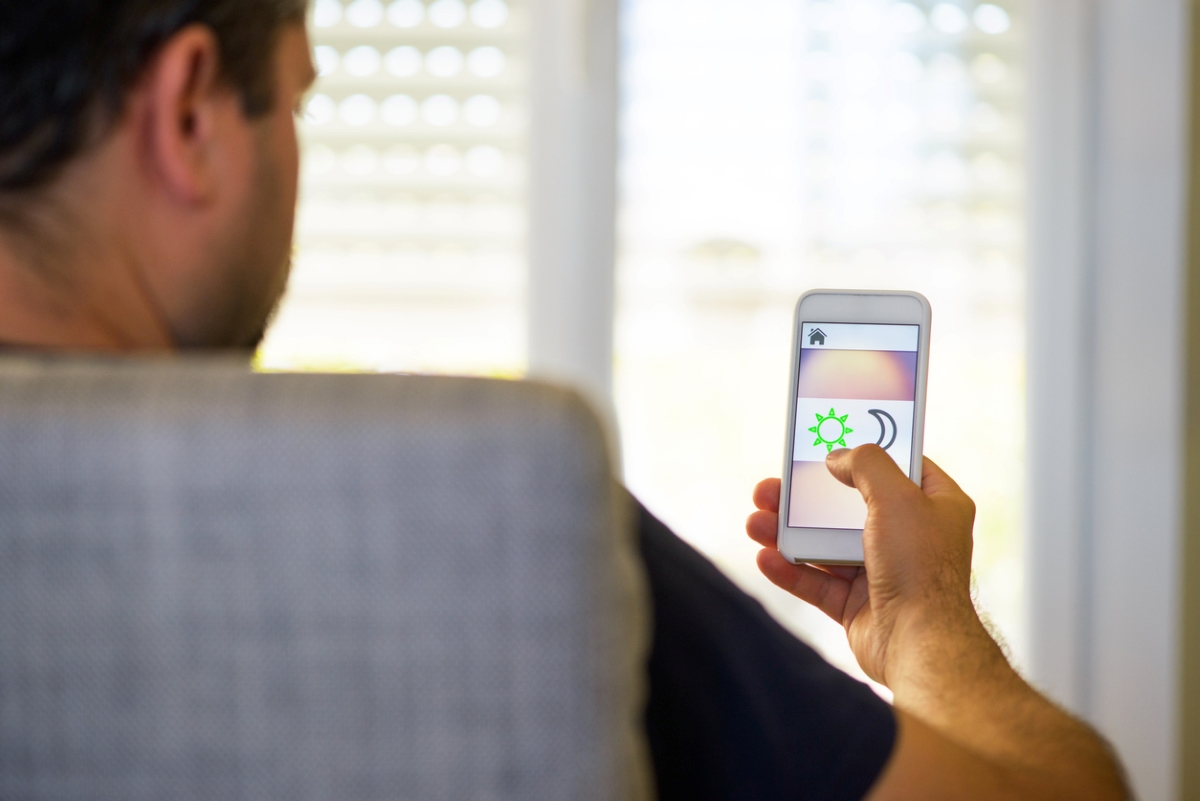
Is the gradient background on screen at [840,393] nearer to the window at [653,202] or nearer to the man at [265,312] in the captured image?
the man at [265,312]

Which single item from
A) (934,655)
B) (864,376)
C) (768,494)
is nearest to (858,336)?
(864,376)

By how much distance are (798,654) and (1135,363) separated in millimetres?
1230

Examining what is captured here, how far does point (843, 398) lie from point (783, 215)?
652mm

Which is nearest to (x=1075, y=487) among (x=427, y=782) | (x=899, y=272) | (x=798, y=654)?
(x=899, y=272)

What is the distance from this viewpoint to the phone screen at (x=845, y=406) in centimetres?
83

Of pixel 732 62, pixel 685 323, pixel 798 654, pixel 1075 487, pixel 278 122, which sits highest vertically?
pixel 732 62

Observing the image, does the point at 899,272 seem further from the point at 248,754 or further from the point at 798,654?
the point at 248,754

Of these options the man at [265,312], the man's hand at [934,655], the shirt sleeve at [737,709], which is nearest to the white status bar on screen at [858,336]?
the man's hand at [934,655]

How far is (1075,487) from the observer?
4.93ft

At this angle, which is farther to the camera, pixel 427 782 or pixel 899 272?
pixel 899 272

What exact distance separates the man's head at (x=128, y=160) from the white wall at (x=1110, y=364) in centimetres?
128

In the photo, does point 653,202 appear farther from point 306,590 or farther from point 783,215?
point 306,590

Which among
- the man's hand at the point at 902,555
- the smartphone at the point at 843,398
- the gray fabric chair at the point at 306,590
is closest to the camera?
the gray fabric chair at the point at 306,590

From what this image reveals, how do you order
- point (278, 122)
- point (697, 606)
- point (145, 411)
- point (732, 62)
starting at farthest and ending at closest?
1. point (732, 62)
2. point (278, 122)
3. point (697, 606)
4. point (145, 411)
